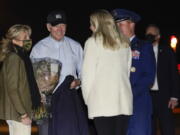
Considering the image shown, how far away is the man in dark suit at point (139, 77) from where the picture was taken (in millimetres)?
7246

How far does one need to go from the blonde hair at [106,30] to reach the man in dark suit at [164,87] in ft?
9.49

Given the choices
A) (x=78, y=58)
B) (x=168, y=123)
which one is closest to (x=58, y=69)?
(x=78, y=58)

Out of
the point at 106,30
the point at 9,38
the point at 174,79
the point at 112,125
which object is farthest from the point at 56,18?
the point at 174,79

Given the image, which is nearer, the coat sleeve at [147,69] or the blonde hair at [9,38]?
the blonde hair at [9,38]

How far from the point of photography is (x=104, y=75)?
6.52 meters

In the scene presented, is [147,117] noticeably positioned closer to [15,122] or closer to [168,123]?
[15,122]

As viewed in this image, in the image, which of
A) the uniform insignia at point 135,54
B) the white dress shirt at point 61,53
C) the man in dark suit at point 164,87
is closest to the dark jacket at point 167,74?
the man in dark suit at point 164,87

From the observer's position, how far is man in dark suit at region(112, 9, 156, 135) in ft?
23.8

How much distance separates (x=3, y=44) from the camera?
712cm

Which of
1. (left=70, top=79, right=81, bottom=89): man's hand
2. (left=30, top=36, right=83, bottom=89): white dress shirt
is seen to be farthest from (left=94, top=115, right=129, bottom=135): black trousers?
(left=30, top=36, right=83, bottom=89): white dress shirt

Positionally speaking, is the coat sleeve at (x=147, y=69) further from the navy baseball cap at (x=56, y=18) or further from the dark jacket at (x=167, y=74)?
the dark jacket at (x=167, y=74)

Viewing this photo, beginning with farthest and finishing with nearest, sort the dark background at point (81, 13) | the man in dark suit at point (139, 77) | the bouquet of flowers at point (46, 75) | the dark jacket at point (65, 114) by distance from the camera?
1. the dark background at point (81, 13)
2. the dark jacket at point (65, 114)
3. the bouquet of flowers at point (46, 75)
4. the man in dark suit at point (139, 77)

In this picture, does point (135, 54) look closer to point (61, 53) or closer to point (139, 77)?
point (139, 77)

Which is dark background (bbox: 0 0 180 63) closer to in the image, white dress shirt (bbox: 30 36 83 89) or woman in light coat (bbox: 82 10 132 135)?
white dress shirt (bbox: 30 36 83 89)
